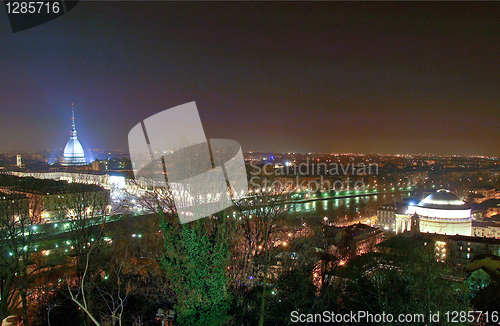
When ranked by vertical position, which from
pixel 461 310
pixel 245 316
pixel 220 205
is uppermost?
pixel 220 205

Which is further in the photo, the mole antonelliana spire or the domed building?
the mole antonelliana spire

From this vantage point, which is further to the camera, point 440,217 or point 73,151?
point 73,151

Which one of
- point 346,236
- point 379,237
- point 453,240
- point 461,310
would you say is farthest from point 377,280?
point 453,240

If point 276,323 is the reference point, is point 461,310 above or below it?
above

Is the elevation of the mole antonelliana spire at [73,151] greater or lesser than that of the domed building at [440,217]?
greater

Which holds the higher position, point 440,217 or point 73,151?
point 73,151

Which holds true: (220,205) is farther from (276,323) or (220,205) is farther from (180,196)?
(276,323)

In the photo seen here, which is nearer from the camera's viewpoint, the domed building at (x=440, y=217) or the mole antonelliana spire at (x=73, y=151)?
the domed building at (x=440, y=217)

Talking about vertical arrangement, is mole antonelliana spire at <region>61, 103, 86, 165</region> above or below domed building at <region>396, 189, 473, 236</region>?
above
